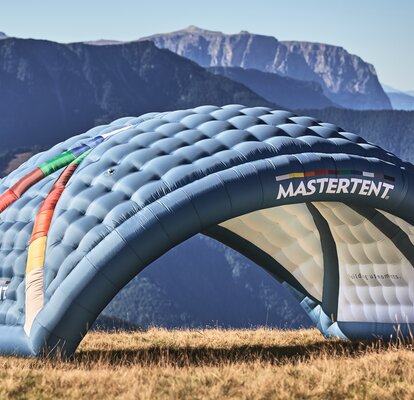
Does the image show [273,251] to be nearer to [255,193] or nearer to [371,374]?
[255,193]

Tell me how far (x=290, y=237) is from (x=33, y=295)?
5.89m

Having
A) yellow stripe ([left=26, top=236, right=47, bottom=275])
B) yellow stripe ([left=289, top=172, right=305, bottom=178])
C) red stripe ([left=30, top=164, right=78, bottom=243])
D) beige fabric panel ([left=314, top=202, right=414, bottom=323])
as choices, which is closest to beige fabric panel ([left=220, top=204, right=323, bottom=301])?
beige fabric panel ([left=314, top=202, right=414, bottom=323])

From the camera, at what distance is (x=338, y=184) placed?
11500 millimetres

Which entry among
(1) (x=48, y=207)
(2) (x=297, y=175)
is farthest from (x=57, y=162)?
(2) (x=297, y=175)

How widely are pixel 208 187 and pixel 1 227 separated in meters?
3.56

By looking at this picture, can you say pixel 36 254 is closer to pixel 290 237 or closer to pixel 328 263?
pixel 290 237

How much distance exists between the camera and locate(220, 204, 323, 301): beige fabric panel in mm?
14727

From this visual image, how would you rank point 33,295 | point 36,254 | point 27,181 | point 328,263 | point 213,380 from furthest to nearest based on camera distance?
1. point 328,263
2. point 27,181
3. point 36,254
4. point 33,295
5. point 213,380

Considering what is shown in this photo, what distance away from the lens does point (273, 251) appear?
1535 cm

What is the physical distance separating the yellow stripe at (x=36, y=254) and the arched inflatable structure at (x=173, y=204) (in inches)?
0.9

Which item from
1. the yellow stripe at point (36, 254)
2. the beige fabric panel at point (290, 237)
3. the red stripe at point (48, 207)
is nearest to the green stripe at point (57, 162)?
the red stripe at point (48, 207)

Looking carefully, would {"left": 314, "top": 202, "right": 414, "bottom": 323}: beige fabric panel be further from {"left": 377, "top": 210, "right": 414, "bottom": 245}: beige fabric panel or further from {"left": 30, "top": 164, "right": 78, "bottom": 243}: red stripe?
{"left": 30, "top": 164, "right": 78, "bottom": 243}: red stripe

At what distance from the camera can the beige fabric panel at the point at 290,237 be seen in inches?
580

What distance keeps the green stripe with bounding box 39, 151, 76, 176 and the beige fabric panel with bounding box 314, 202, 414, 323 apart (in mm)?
4117
